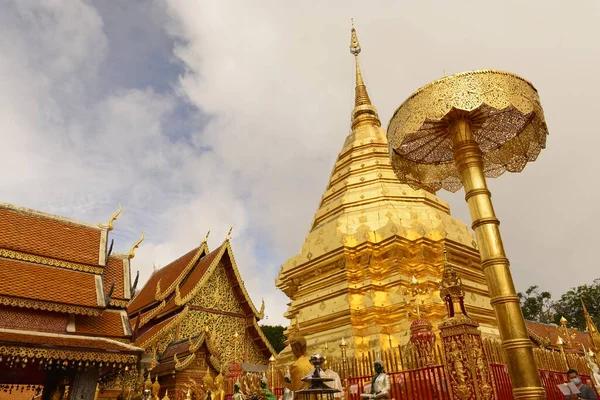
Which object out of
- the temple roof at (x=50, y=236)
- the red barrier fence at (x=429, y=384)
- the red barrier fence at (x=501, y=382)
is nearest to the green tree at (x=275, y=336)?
the temple roof at (x=50, y=236)

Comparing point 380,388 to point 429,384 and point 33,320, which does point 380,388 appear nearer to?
point 429,384

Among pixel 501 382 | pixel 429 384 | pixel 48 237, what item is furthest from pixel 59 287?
pixel 501 382

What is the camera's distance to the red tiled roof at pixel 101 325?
29.6 feet

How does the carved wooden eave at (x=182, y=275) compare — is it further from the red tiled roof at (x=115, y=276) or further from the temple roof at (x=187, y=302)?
the red tiled roof at (x=115, y=276)

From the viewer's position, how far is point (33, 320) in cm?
851

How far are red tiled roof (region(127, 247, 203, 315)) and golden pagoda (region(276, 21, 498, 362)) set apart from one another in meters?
5.36

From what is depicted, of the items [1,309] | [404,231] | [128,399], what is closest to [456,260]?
[404,231]

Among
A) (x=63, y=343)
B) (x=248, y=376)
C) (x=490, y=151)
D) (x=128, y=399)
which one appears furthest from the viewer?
(x=128, y=399)

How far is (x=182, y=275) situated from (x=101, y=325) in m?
5.13

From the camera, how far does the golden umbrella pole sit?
3064mm

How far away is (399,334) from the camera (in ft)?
27.1

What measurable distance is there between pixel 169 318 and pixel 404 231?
A: 8033 millimetres

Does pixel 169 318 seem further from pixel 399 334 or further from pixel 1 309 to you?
pixel 399 334

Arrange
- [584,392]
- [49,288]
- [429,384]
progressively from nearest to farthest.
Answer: [429,384] → [584,392] → [49,288]
